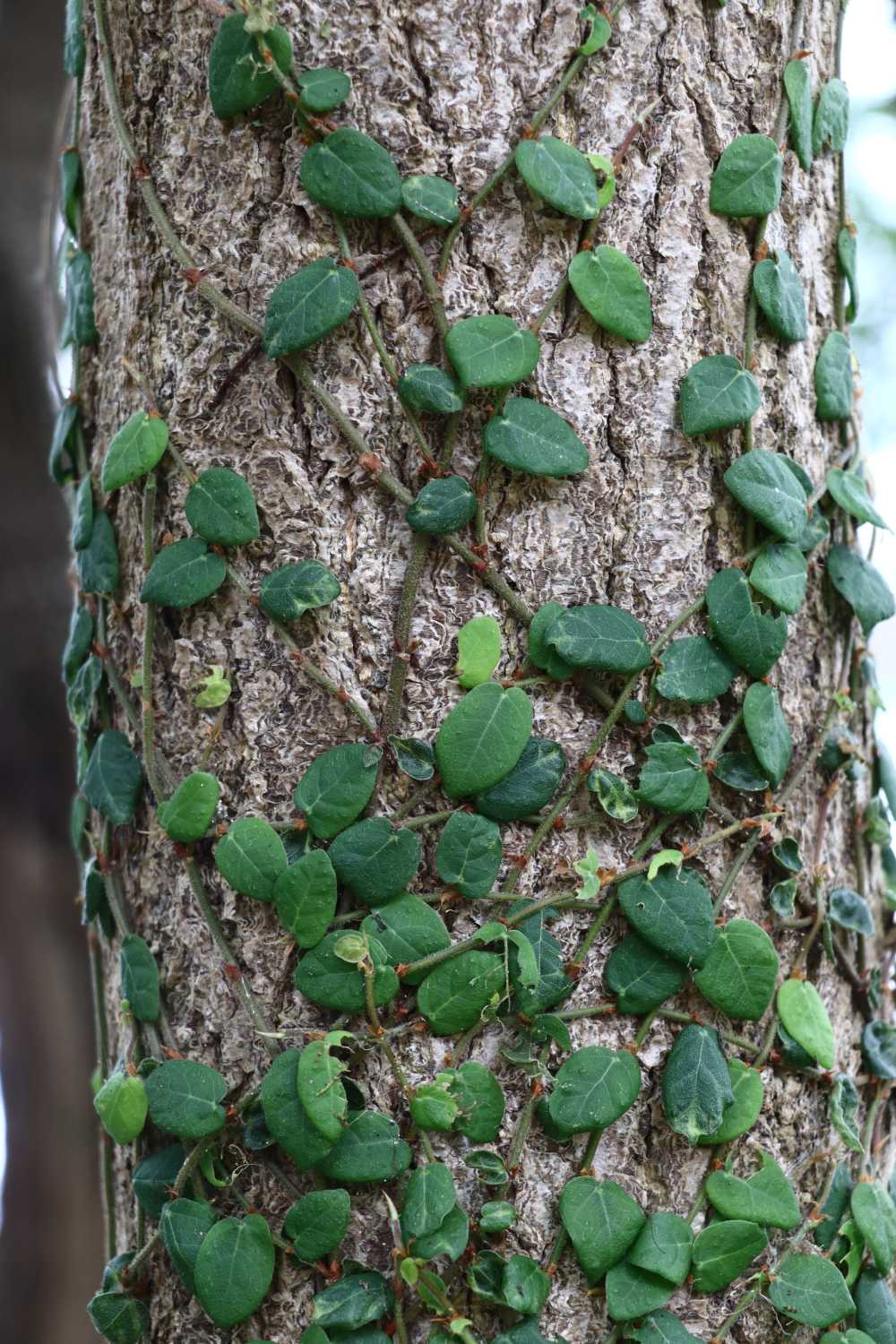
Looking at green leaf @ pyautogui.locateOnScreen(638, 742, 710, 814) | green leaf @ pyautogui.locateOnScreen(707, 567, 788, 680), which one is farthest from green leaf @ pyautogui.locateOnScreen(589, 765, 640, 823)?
green leaf @ pyautogui.locateOnScreen(707, 567, 788, 680)

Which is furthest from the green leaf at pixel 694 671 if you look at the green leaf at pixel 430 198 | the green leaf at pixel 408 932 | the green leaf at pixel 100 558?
the green leaf at pixel 100 558

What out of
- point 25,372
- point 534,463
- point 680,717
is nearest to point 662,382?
point 534,463

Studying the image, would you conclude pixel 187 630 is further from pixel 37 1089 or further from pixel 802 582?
pixel 37 1089

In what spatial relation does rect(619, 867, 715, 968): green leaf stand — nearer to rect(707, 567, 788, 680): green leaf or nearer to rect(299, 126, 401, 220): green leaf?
rect(707, 567, 788, 680): green leaf

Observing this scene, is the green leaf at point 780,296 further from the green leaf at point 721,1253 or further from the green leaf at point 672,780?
the green leaf at point 721,1253

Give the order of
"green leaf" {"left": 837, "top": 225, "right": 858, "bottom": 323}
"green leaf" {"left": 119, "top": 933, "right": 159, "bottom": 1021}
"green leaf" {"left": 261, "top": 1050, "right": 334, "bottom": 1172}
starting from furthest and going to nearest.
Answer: "green leaf" {"left": 837, "top": 225, "right": 858, "bottom": 323} < "green leaf" {"left": 119, "top": 933, "right": 159, "bottom": 1021} < "green leaf" {"left": 261, "top": 1050, "right": 334, "bottom": 1172}


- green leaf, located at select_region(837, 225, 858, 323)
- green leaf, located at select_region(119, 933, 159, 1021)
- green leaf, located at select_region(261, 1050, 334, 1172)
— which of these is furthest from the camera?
green leaf, located at select_region(837, 225, 858, 323)

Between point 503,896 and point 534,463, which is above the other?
point 534,463
